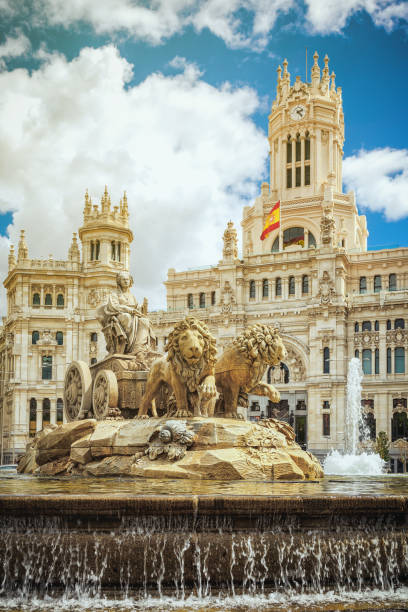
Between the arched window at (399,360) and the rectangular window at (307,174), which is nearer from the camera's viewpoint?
the arched window at (399,360)

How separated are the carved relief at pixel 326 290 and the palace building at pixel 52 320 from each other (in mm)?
21921

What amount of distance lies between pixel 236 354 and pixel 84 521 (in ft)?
21.7

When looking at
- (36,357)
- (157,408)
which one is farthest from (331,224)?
(157,408)

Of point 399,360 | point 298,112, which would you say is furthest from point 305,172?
point 399,360

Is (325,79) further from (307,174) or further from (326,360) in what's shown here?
(326,360)

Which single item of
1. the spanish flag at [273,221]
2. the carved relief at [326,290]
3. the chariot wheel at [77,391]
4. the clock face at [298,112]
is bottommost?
the chariot wheel at [77,391]

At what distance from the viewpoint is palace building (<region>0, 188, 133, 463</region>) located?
72062mm

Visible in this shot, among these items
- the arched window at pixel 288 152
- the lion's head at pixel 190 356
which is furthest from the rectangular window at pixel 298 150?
the lion's head at pixel 190 356

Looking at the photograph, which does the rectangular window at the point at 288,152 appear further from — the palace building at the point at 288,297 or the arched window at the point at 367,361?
the arched window at the point at 367,361

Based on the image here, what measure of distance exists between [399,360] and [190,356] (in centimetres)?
5187

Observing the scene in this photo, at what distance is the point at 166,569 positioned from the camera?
28.9 ft

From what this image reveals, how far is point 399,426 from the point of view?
60.9 metres

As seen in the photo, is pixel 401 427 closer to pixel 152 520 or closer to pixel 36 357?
pixel 36 357

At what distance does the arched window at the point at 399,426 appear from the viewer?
6031cm
